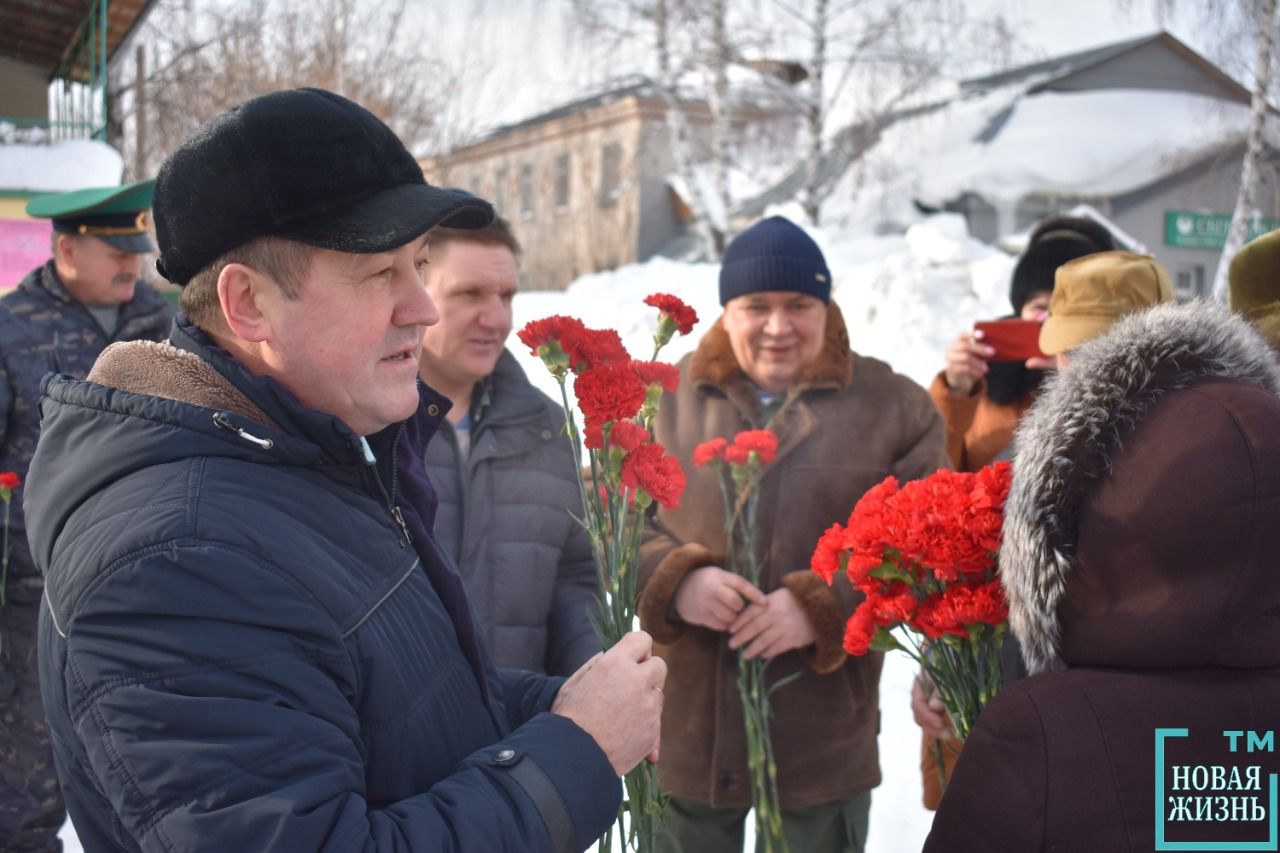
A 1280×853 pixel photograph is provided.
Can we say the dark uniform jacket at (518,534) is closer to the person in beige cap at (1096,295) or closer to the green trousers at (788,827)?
the green trousers at (788,827)

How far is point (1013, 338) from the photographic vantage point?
343cm

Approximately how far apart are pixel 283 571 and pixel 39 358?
2958 mm

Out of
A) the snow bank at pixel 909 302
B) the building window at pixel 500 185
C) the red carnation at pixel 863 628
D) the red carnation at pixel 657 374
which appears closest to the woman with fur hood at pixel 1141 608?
Result: the red carnation at pixel 863 628

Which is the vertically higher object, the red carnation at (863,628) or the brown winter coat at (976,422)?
the brown winter coat at (976,422)

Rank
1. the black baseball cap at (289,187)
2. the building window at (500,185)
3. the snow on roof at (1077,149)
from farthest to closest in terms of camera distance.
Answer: the building window at (500,185), the snow on roof at (1077,149), the black baseball cap at (289,187)

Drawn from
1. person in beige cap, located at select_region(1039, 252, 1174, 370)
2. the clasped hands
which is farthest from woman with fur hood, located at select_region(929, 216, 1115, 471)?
the clasped hands

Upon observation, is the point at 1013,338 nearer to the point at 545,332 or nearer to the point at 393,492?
the point at 545,332

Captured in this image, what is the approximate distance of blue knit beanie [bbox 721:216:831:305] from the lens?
2.86 metres

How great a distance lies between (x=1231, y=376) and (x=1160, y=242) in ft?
59.1

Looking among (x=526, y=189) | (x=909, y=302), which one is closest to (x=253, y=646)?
(x=909, y=302)

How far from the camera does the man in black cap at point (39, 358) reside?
3586mm

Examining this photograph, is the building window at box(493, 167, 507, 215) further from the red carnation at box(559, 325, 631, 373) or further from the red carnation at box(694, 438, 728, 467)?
the red carnation at box(559, 325, 631, 373)

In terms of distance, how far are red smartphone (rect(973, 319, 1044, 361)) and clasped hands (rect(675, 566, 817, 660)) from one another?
1.28m

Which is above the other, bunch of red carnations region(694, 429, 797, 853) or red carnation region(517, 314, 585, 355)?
red carnation region(517, 314, 585, 355)
